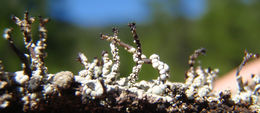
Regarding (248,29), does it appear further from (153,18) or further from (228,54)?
(153,18)

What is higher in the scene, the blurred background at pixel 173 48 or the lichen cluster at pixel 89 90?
the blurred background at pixel 173 48

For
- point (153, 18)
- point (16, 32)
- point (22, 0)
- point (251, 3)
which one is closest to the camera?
point (16, 32)

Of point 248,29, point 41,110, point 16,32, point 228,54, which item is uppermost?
point 248,29

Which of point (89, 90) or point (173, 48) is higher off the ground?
point (173, 48)

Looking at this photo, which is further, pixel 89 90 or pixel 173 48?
pixel 173 48

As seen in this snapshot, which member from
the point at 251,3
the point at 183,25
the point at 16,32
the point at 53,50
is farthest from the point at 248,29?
the point at 16,32

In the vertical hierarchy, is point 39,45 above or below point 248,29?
below

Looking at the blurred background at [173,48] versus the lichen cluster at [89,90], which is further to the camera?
the blurred background at [173,48]

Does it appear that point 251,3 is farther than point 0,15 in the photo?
Yes
